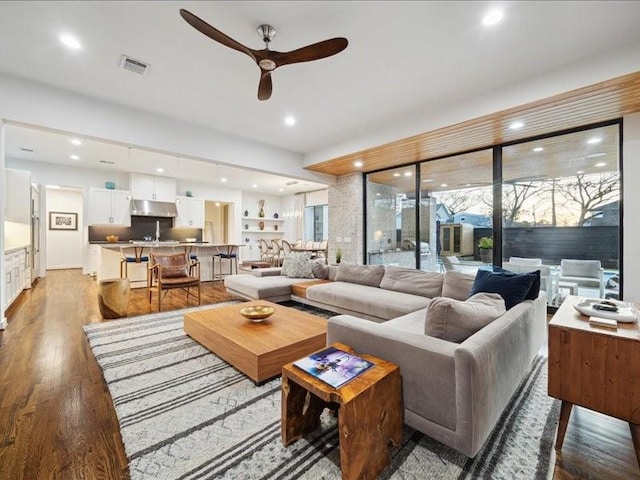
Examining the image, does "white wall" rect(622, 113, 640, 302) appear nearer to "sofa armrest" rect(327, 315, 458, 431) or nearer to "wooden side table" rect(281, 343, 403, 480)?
"sofa armrest" rect(327, 315, 458, 431)

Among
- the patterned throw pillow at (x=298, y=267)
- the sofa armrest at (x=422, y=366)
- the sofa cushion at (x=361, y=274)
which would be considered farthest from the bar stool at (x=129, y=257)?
the sofa armrest at (x=422, y=366)

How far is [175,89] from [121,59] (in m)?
0.62

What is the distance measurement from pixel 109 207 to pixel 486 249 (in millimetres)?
8570

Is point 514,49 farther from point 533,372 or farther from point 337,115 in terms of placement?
point 533,372

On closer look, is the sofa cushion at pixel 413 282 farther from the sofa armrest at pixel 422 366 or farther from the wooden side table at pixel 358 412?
the wooden side table at pixel 358 412

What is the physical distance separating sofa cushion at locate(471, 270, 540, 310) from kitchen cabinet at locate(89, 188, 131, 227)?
832 cm

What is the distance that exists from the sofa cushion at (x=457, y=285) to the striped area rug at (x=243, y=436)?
862 millimetres

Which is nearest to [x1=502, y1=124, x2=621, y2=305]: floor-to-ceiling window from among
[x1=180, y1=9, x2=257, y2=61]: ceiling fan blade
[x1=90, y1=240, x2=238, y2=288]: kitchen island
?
[x1=180, y1=9, x2=257, y2=61]: ceiling fan blade

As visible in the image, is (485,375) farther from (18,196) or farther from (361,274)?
(18,196)

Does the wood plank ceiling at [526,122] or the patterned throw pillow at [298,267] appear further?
the patterned throw pillow at [298,267]

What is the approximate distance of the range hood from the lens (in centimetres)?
752

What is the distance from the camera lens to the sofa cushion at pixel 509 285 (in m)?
2.16

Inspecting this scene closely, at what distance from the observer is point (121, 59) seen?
8.87ft

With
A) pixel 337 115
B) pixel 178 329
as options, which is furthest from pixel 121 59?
pixel 178 329
